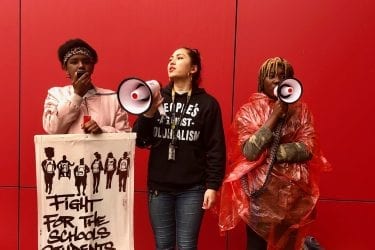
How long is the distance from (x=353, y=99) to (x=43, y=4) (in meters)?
2.51

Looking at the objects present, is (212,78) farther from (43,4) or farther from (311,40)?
(43,4)

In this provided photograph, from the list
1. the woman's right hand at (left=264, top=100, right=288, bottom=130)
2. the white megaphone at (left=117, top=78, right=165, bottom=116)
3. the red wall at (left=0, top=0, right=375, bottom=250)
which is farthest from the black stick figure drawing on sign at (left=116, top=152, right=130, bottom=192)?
the red wall at (left=0, top=0, right=375, bottom=250)

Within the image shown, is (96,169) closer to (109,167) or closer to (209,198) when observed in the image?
(109,167)

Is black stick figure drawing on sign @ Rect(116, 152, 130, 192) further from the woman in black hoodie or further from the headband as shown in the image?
the headband

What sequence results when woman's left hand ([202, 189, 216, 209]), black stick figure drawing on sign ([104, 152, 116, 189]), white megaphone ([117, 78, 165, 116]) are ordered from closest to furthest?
white megaphone ([117, 78, 165, 116])
black stick figure drawing on sign ([104, 152, 116, 189])
woman's left hand ([202, 189, 216, 209])

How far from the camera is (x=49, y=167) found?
7.78ft

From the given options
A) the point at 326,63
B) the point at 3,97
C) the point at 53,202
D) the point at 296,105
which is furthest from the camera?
the point at 3,97

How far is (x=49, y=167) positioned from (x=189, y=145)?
30.5 inches

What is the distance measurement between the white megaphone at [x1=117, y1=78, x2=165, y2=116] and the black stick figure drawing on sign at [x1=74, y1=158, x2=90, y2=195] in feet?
1.25

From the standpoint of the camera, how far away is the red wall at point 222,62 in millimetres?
3430

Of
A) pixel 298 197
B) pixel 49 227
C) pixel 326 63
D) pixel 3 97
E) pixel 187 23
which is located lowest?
pixel 49 227

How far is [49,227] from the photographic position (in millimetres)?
2396

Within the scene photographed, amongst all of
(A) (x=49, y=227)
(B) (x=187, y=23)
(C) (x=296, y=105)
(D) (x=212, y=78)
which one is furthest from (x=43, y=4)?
(C) (x=296, y=105)

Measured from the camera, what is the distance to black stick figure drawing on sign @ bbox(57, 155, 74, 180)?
7.80 feet
